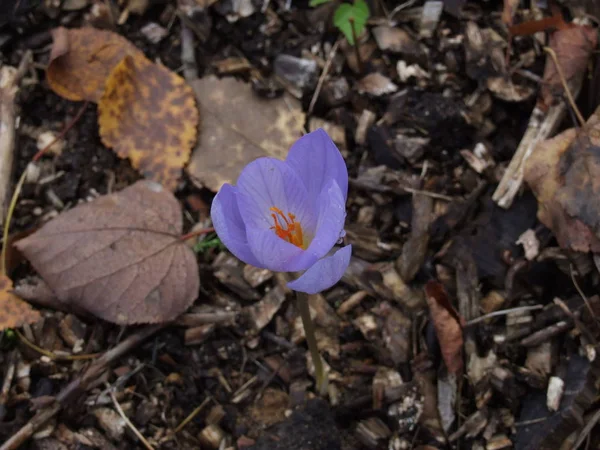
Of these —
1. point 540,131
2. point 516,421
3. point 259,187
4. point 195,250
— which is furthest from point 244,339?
point 540,131

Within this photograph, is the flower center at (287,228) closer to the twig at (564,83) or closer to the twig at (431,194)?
the twig at (431,194)

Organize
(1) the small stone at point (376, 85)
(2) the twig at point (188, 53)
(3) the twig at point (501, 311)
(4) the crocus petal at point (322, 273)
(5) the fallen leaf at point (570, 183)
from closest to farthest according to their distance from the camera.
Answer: (4) the crocus petal at point (322, 273)
(5) the fallen leaf at point (570, 183)
(3) the twig at point (501, 311)
(1) the small stone at point (376, 85)
(2) the twig at point (188, 53)

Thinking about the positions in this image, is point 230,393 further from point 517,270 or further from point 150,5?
point 150,5

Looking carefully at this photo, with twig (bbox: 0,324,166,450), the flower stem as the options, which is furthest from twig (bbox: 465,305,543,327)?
twig (bbox: 0,324,166,450)

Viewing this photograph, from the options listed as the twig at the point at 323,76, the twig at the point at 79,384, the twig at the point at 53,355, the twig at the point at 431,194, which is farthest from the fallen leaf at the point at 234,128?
the twig at the point at 53,355

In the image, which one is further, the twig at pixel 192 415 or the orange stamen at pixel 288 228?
the twig at pixel 192 415
